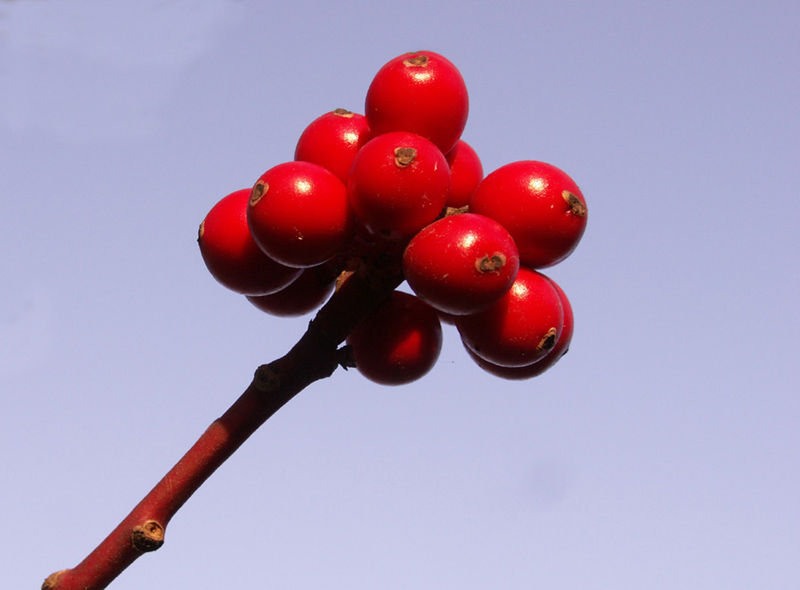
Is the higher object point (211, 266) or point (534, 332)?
point (534, 332)

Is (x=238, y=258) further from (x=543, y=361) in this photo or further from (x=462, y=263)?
(x=543, y=361)

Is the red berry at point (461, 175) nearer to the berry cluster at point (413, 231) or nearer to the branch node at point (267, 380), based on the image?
the berry cluster at point (413, 231)

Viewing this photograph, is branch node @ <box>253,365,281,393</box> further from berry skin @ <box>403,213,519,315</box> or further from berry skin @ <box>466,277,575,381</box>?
berry skin @ <box>466,277,575,381</box>

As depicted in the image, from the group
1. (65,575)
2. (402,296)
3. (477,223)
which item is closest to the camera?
(477,223)

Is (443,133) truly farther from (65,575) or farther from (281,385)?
(65,575)

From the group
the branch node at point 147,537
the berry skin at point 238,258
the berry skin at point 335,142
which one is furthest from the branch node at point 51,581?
the berry skin at point 335,142

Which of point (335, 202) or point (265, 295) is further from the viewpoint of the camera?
point (265, 295)

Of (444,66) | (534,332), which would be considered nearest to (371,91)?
(444,66)
